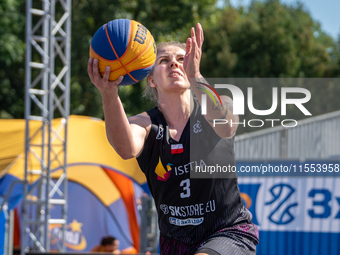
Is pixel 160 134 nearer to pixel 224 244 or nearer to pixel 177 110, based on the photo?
pixel 177 110

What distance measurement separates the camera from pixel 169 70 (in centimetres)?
306

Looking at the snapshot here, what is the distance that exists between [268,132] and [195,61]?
323 inches

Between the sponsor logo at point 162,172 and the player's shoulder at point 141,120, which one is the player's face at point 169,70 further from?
the sponsor logo at point 162,172

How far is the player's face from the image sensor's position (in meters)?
2.99

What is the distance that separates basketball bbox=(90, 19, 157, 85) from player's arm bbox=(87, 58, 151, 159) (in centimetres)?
6

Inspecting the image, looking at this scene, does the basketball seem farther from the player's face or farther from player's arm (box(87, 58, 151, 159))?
the player's face

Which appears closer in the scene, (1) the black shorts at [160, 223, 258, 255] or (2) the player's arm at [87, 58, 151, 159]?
(2) the player's arm at [87, 58, 151, 159]

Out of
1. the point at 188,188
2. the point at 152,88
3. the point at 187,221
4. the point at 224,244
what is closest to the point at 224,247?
the point at 224,244

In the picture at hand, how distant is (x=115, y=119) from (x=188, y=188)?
0.68m

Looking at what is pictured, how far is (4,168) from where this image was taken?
364 inches

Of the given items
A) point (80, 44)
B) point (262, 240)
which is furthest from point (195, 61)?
point (80, 44)

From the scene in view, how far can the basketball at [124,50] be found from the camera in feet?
8.43

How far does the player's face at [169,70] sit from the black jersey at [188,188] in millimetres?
274

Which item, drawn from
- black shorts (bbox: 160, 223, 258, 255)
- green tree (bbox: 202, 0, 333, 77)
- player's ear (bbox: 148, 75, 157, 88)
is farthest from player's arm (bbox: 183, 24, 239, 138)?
green tree (bbox: 202, 0, 333, 77)
